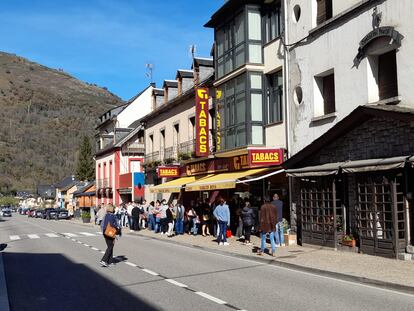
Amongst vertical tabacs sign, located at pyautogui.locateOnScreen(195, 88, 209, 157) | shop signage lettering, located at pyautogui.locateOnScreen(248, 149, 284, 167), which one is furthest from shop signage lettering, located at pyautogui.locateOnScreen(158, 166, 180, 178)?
shop signage lettering, located at pyautogui.locateOnScreen(248, 149, 284, 167)

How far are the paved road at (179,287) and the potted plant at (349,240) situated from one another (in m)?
2.83

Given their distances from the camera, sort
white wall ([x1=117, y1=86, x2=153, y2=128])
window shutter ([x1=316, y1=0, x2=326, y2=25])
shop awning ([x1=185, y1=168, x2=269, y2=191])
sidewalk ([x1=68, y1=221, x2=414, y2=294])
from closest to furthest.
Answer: sidewalk ([x1=68, y1=221, x2=414, y2=294]) → window shutter ([x1=316, y1=0, x2=326, y2=25]) → shop awning ([x1=185, y1=168, x2=269, y2=191]) → white wall ([x1=117, y1=86, x2=153, y2=128])

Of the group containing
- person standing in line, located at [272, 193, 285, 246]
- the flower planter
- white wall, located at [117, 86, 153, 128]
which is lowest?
the flower planter

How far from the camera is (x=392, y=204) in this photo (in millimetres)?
13195

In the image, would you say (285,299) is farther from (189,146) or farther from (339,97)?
(189,146)

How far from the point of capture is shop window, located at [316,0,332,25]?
17.4m

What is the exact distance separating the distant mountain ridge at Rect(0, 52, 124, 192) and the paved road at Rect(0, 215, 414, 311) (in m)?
132

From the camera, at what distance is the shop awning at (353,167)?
42.2ft

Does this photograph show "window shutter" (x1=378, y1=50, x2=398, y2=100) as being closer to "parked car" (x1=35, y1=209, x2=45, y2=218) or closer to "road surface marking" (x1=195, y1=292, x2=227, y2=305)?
"road surface marking" (x1=195, y1=292, x2=227, y2=305)

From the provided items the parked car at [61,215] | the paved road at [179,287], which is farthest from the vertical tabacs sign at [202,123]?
the parked car at [61,215]

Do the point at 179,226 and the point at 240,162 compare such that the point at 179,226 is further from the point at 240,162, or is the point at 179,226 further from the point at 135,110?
the point at 135,110

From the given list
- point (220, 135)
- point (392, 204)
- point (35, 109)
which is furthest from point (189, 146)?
point (35, 109)

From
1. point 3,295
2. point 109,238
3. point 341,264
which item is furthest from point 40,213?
point 3,295

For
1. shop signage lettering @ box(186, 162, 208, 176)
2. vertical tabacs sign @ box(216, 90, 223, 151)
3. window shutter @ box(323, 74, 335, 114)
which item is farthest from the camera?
shop signage lettering @ box(186, 162, 208, 176)
